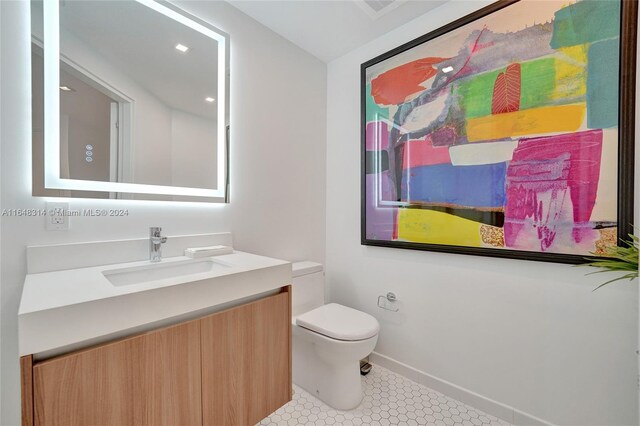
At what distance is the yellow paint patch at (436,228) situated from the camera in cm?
153

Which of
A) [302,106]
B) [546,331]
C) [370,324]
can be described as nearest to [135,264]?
[370,324]

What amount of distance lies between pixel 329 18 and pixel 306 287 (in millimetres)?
1786

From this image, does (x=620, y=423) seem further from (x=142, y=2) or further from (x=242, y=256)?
(x=142, y=2)

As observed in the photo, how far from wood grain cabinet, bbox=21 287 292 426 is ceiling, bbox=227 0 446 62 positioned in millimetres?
1706

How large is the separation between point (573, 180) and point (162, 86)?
2.08 meters

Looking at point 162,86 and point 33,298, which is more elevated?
point 162,86

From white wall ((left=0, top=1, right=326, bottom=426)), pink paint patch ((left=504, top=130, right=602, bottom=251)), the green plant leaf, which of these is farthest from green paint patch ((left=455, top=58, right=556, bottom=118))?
white wall ((left=0, top=1, right=326, bottom=426))

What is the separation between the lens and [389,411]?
1512 mm

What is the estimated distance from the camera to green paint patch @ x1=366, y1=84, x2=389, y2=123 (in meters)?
1.91

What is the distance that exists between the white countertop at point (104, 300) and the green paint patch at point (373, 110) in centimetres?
135

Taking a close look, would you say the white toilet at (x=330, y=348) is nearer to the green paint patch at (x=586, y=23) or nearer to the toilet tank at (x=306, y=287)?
the toilet tank at (x=306, y=287)

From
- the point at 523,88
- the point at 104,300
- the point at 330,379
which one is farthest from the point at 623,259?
the point at 104,300

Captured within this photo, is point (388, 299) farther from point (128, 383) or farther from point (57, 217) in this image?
point (57, 217)

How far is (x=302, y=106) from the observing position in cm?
208
